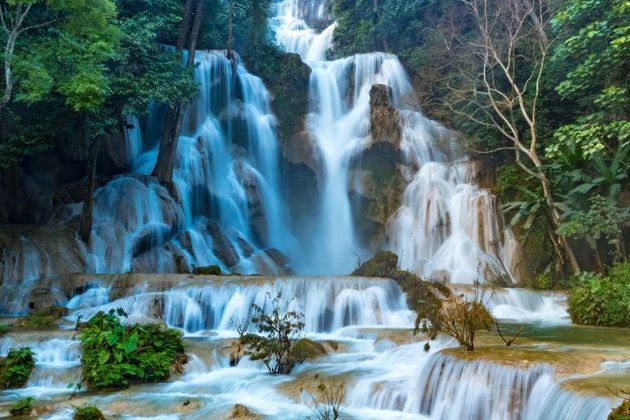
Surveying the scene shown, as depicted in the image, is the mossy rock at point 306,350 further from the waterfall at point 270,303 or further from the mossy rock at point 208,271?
the mossy rock at point 208,271

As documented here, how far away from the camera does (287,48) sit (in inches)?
1538

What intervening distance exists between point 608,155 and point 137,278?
14562 millimetres

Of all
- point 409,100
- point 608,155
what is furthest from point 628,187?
point 409,100

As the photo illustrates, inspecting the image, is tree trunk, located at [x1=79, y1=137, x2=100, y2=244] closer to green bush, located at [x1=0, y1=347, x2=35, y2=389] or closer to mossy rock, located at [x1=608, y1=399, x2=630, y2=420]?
green bush, located at [x1=0, y1=347, x2=35, y2=389]

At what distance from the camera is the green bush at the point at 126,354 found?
8789 mm

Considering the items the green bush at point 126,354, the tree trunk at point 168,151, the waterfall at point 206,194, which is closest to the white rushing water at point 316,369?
the green bush at point 126,354

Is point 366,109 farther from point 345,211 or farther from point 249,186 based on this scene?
point 249,186

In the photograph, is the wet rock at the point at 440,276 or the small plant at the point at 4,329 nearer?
the small plant at the point at 4,329

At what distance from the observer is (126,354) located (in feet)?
29.9

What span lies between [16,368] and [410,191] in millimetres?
17003

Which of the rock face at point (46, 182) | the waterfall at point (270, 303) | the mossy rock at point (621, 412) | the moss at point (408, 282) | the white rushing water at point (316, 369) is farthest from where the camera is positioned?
the rock face at point (46, 182)

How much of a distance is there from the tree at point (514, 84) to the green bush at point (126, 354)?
12.1m

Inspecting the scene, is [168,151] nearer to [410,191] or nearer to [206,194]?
[206,194]

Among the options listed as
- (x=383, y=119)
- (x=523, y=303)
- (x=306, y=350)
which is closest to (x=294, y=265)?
(x=383, y=119)
